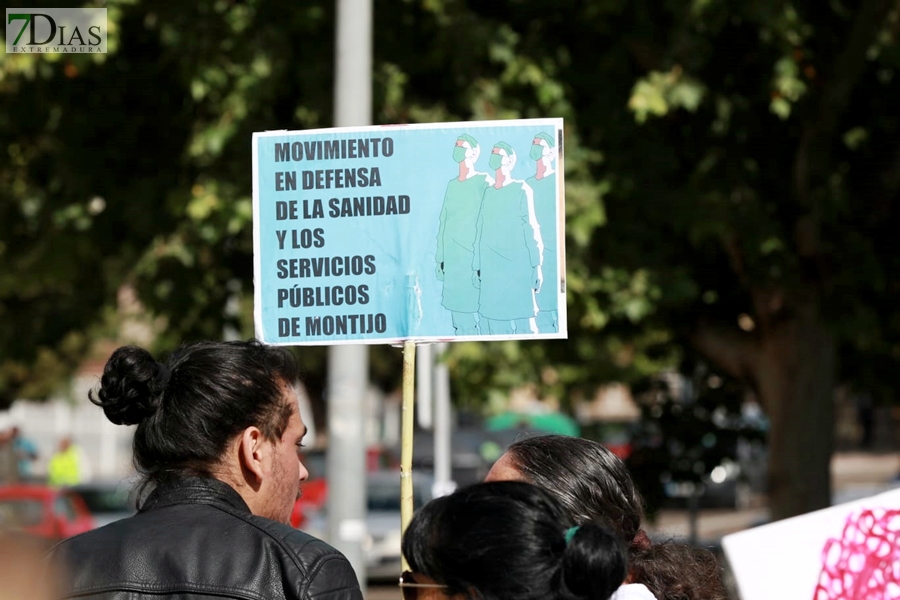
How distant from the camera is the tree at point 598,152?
7.05m

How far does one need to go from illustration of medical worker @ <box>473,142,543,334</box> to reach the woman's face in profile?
20.6 inches

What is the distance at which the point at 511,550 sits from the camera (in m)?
1.63

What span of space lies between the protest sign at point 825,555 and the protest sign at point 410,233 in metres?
0.59

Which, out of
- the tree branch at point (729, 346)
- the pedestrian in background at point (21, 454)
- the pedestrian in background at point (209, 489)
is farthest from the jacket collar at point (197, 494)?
the pedestrian in background at point (21, 454)

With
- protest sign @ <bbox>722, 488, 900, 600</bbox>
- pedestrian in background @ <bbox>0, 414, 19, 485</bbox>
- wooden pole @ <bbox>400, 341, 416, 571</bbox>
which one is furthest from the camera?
pedestrian in background @ <bbox>0, 414, 19, 485</bbox>

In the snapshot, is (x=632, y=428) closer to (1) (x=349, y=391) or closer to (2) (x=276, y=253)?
(1) (x=349, y=391)

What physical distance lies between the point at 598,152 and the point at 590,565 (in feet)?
19.1

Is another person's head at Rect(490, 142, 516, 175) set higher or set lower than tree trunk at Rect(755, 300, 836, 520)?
higher

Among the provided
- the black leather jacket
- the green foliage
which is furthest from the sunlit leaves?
the black leather jacket

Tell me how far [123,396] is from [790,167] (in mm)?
6303

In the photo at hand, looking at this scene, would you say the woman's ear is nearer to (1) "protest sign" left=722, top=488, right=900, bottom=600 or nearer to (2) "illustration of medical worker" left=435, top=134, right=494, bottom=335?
(2) "illustration of medical worker" left=435, top=134, right=494, bottom=335

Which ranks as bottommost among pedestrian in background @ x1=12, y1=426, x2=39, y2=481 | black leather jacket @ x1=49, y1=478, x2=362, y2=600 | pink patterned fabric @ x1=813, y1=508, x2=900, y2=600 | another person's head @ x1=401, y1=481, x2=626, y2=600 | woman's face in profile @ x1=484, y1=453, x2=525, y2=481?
pedestrian in background @ x1=12, y1=426, x2=39, y2=481

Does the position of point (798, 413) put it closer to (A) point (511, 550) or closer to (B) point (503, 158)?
(B) point (503, 158)

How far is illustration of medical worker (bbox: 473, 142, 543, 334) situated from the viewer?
8.84 feet
